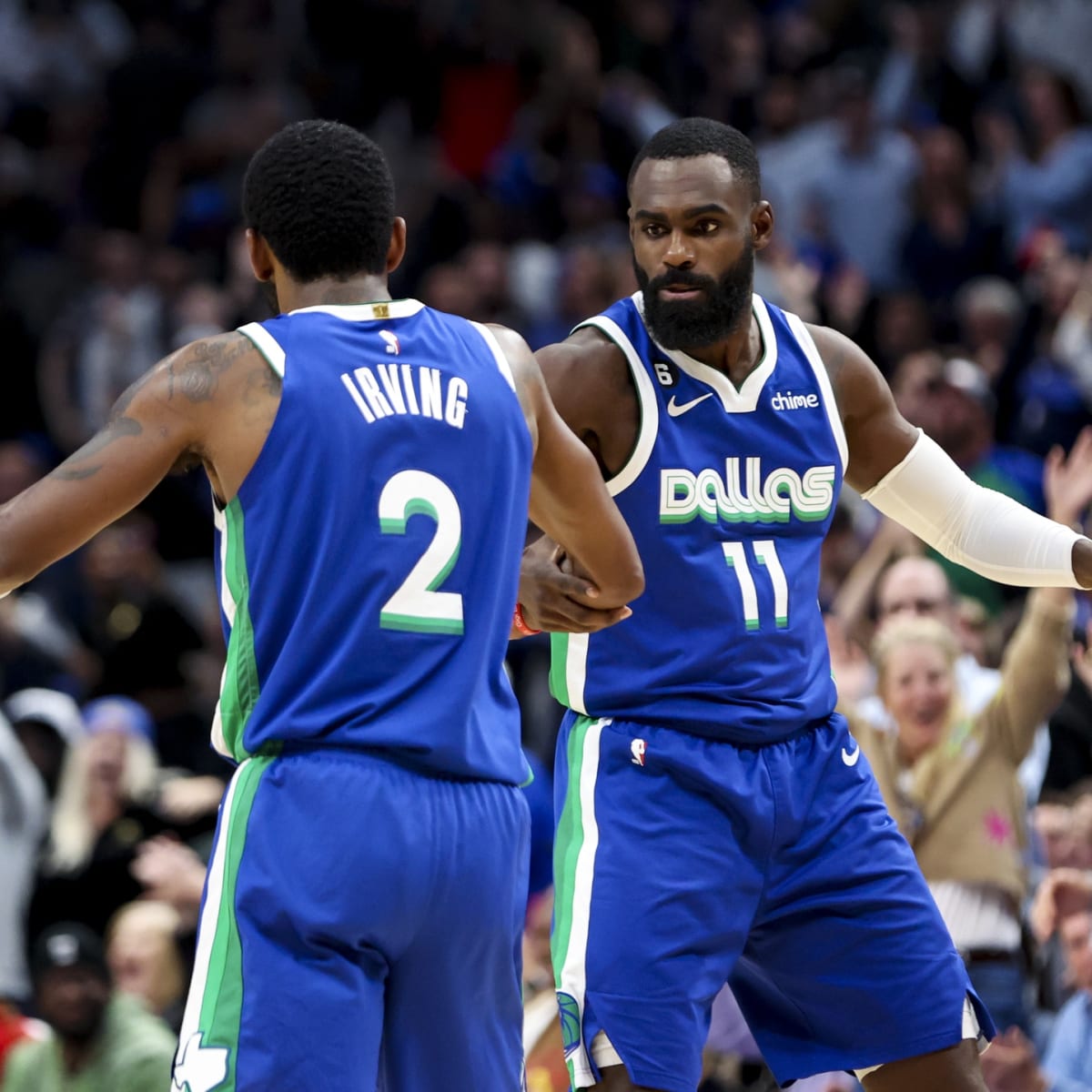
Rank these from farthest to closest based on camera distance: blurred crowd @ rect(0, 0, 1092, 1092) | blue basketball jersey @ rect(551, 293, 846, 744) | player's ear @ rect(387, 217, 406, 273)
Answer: blurred crowd @ rect(0, 0, 1092, 1092) → blue basketball jersey @ rect(551, 293, 846, 744) → player's ear @ rect(387, 217, 406, 273)

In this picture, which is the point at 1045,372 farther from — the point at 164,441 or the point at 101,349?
the point at 164,441

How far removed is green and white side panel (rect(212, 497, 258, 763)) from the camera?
3688mm

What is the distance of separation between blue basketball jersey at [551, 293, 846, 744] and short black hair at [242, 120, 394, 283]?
102cm

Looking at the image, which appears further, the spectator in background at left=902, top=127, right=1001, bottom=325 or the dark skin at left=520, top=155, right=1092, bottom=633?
the spectator in background at left=902, top=127, right=1001, bottom=325

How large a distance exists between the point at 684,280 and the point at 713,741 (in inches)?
40.1

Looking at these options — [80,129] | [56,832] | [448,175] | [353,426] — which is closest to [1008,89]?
[448,175]

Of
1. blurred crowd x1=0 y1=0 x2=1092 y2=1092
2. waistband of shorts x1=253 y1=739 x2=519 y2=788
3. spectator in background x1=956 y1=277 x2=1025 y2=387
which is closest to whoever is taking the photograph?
waistband of shorts x1=253 y1=739 x2=519 y2=788

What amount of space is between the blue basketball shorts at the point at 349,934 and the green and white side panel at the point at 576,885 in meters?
0.76

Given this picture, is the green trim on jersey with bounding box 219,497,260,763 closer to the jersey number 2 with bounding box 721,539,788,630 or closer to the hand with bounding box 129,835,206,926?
the jersey number 2 with bounding box 721,539,788,630

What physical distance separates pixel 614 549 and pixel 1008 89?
32.2ft

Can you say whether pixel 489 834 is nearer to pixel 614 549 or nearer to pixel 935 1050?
pixel 614 549

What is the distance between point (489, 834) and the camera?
12.1 feet

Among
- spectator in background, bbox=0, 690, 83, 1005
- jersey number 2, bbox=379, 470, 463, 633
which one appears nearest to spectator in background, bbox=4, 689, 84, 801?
spectator in background, bbox=0, 690, 83, 1005

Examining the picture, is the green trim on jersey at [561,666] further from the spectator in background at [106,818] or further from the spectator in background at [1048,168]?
A: the spectator in background at [1048,168]
